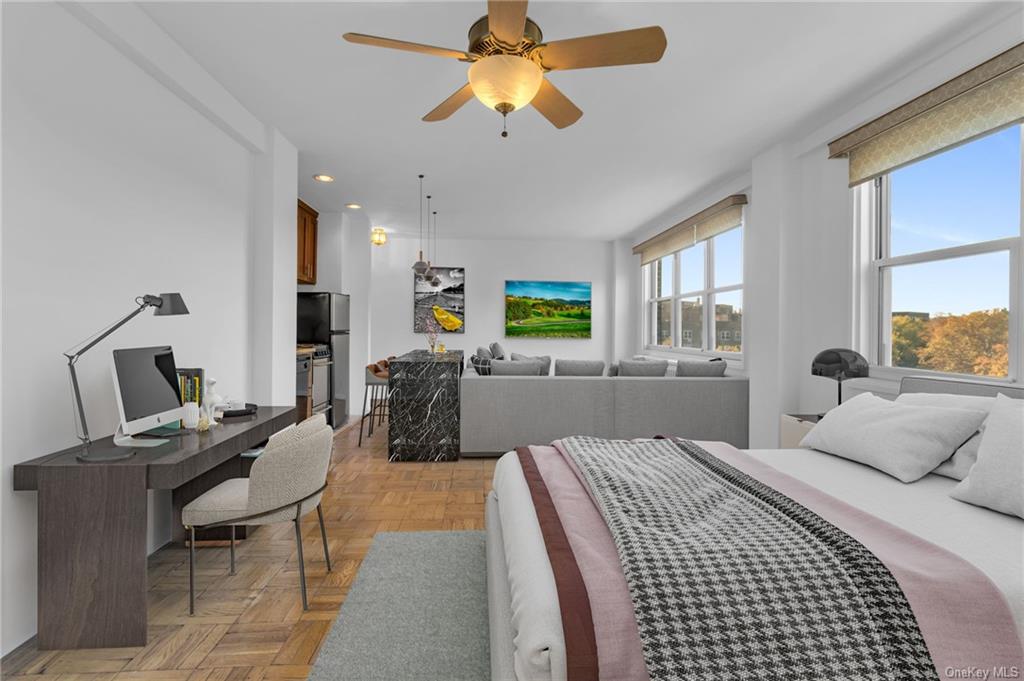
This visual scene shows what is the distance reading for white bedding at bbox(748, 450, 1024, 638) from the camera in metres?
1.29

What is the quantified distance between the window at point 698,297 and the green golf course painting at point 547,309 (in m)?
1.06

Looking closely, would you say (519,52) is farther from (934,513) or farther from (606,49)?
(934,513)

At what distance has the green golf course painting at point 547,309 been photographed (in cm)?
811

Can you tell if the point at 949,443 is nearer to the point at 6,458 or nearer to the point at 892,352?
the point at 892,352

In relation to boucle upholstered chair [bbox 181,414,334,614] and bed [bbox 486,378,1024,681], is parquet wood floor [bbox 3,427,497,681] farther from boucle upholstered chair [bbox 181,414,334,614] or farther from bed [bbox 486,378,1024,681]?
bed [bbox 486,378,1024,681]

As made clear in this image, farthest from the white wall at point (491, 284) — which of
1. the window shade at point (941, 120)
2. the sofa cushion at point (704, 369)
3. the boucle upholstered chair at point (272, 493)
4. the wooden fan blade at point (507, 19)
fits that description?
the wooden fan blade at point (507, 19)

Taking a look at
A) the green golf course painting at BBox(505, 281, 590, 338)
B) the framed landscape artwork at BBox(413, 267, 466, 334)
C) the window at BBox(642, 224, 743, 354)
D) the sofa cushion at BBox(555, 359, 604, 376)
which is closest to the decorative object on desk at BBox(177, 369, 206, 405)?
the sofa cushion at BBox(555, 359, 604, 376)

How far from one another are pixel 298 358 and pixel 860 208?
4603 mm

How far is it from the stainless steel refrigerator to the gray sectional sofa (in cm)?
185

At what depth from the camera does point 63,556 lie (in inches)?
72.5

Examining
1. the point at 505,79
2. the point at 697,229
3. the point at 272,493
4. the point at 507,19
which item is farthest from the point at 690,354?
the point at 272,493

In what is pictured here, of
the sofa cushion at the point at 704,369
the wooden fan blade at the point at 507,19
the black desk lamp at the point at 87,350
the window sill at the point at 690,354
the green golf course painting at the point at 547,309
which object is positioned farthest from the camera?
the green golf course painting at the point at 547,309

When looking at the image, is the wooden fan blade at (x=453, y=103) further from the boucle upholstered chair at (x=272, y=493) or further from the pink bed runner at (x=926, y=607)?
the pink bed runner at (x=926, y=607)

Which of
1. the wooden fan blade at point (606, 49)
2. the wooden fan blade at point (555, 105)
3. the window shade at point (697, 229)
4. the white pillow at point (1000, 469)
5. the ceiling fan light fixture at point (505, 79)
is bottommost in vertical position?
the white pillow at point (1000, 469)
